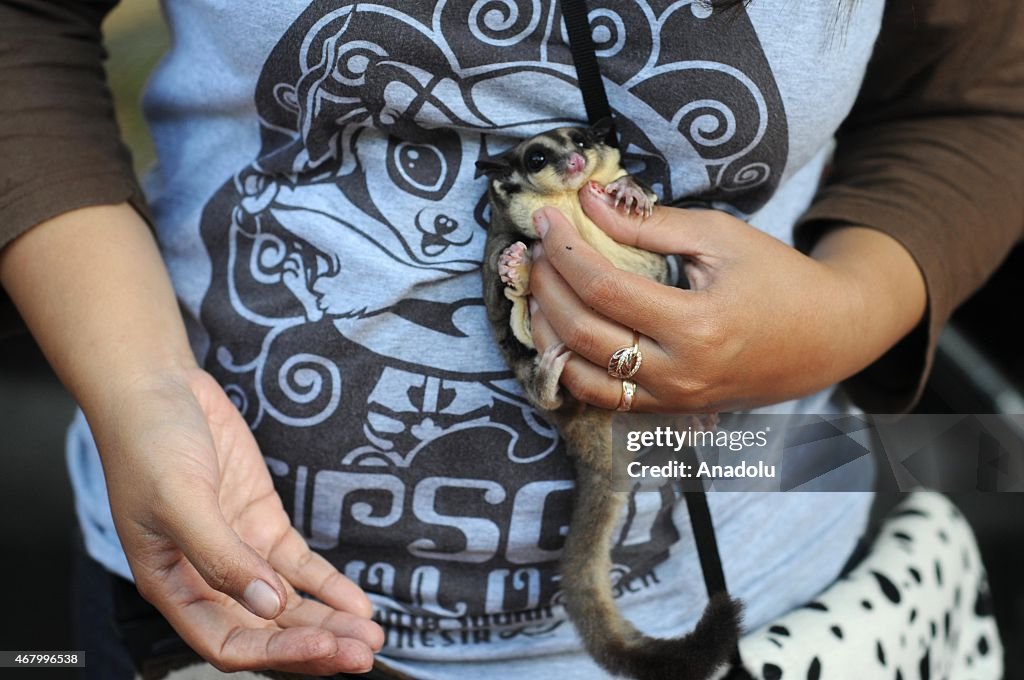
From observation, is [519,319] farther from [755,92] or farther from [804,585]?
[804,585]

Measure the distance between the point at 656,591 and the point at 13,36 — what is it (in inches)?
40.6

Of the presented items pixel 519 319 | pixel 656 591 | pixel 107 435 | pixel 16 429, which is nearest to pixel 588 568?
pixel 656 591

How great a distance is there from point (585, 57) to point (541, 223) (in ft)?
0.58

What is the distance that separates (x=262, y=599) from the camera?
81 centimetres

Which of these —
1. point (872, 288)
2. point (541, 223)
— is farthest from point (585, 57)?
point (872, 288)

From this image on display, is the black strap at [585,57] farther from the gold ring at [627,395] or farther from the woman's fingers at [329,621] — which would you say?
the woman's fingers at [329,621]

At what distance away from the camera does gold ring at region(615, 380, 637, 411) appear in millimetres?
953

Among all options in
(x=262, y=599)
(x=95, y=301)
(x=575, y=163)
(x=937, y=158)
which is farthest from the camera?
(x=937, y=158)

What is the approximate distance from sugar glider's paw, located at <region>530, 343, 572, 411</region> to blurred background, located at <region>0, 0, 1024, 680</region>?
0.76 m

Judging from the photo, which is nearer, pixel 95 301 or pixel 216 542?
pixel 216 542

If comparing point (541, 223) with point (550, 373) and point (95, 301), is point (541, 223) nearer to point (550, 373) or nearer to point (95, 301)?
point (550, 373)

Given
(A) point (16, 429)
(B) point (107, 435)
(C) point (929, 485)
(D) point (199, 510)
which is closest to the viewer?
(D) point (199, 510)

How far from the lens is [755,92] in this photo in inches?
37.0

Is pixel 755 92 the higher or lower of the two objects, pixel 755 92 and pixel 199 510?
the higher
